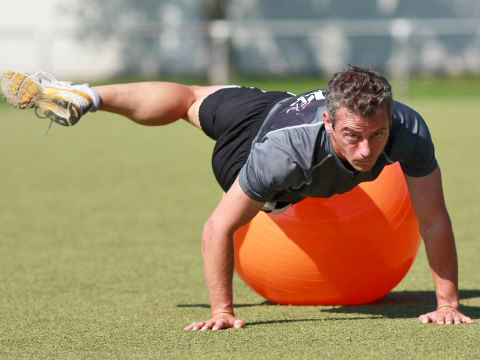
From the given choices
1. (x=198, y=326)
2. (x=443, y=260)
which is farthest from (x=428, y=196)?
(x=198, y=326)

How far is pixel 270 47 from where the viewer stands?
32375 mm

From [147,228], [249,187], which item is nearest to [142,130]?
[147,228]

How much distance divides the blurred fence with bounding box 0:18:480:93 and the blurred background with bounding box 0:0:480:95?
0.10 feet

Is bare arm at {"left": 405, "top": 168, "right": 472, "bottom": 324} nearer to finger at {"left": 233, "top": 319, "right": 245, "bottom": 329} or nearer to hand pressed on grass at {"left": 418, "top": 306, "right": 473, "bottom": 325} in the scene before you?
hand pressed on grass at {"left": 418, "top": 306, "right": 473, "bottom": 325}

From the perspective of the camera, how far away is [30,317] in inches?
242

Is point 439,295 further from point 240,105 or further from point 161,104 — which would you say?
Answer: point 161,104

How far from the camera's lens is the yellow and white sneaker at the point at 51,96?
259 inches

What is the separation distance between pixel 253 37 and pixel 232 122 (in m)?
26.0

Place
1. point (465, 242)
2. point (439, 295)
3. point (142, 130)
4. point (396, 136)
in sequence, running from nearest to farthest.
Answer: point (396, 136)
point (439, 295)
point (465, 242)
point (142, 130)

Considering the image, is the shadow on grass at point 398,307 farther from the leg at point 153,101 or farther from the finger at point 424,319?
the leg at point 153,101

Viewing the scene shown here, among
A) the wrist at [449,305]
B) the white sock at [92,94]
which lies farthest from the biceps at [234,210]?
the white sock at [92,94]

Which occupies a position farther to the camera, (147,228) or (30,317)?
(147,228)

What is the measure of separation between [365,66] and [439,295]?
1481 mm

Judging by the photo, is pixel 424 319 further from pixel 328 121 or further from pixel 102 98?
pixel 102 98
